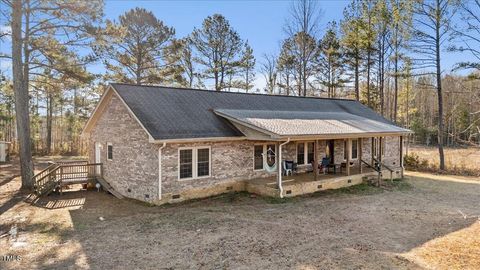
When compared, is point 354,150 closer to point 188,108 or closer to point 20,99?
point 188,108

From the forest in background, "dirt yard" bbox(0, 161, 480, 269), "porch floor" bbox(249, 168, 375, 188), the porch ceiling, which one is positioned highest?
the forest in background

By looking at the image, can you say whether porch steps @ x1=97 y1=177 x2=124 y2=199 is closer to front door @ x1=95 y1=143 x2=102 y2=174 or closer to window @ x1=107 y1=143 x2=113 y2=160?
→ front door @ x1=95 y1=143 x2=102 y2=174

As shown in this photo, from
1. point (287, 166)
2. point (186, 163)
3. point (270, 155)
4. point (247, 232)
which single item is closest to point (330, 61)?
point (287, 166)

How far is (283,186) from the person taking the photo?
12875 millimetres

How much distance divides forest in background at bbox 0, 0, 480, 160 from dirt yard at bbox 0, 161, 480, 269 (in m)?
5.70

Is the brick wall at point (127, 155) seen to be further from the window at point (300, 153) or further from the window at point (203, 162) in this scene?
the window at point (300, 153)

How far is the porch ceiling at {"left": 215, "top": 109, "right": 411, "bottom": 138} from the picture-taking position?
12.9 m

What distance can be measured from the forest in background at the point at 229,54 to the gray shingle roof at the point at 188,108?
379cm

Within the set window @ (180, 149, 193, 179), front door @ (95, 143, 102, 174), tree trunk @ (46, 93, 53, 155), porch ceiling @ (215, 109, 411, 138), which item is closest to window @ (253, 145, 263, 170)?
porch ceiling @ (215, 109, 411, 138)

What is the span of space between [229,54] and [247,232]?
22.2 m

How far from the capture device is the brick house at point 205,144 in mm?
11883

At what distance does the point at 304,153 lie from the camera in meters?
16.5

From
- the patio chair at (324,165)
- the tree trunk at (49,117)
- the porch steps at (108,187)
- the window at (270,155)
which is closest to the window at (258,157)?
the window at (270,155)

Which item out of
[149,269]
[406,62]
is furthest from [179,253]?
[406,62]
